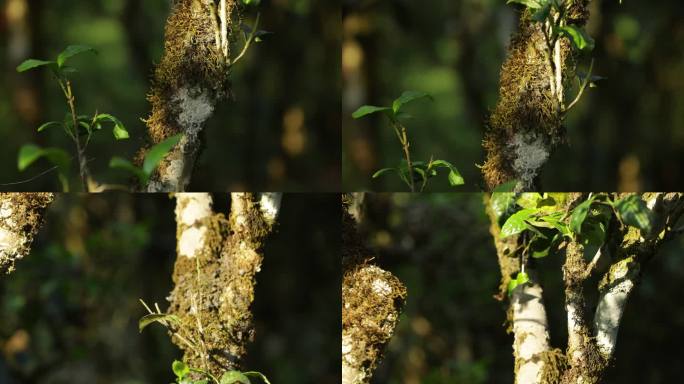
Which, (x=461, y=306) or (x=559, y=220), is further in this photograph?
(x=461, y=306)

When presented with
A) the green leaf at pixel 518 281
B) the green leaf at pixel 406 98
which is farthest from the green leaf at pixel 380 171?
the green leaf at pixel 518 281

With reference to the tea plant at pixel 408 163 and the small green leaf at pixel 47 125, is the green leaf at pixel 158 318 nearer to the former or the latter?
the small green leaf at pixel 47 125

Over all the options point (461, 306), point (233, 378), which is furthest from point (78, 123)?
point (461, 306)

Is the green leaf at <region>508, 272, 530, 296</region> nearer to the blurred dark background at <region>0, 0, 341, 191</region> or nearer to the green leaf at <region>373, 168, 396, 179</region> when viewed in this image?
the green leaf at <region>373, 168, 396, 179</region>

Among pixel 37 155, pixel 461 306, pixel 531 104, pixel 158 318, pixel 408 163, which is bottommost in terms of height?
pixel 158 318

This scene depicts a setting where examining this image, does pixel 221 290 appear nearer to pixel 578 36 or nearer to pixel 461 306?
pixel 578 36

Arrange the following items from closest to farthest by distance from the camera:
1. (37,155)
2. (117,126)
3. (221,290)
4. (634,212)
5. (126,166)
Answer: (37,155) < (126,166) < (634,212) < (117,126) < (221,290)
